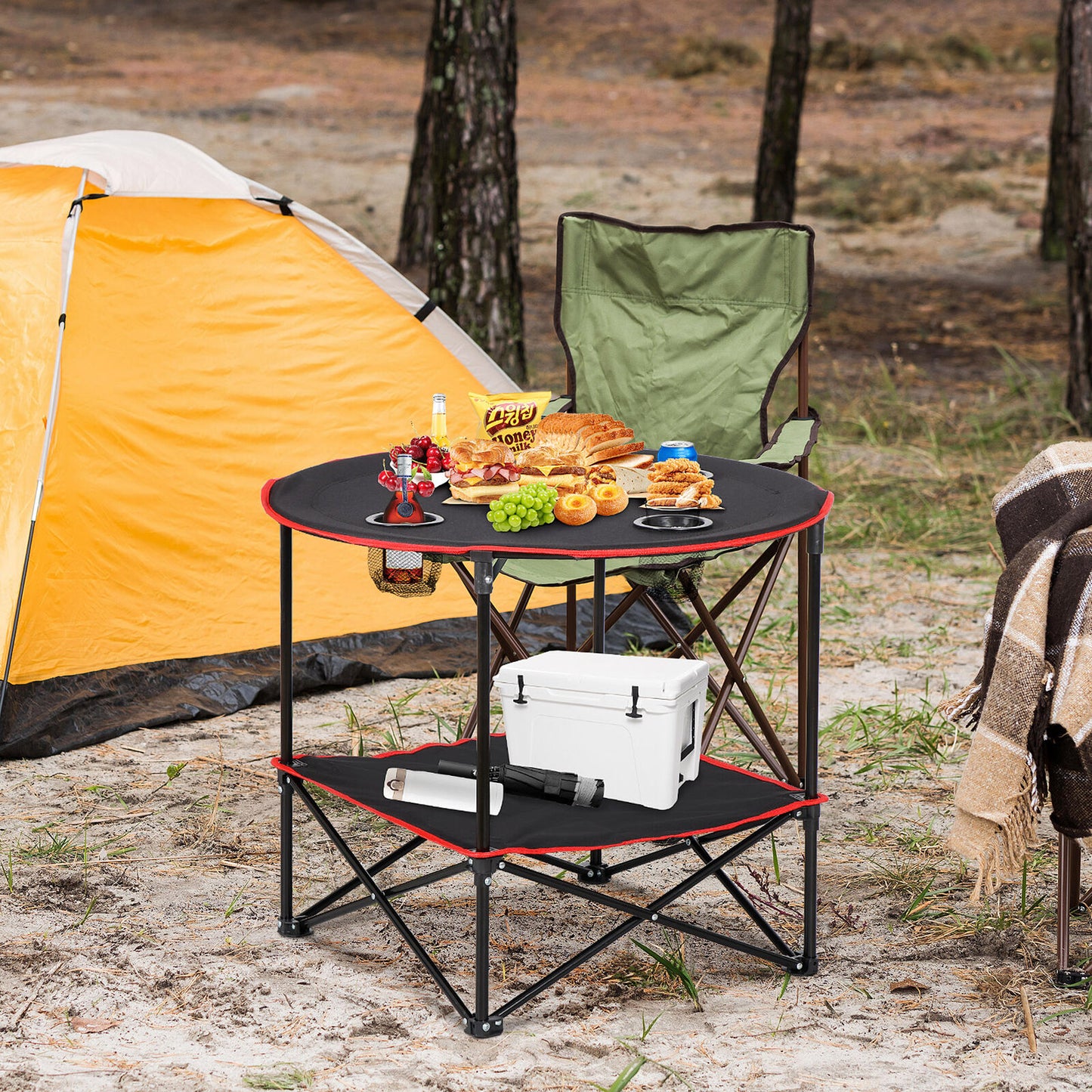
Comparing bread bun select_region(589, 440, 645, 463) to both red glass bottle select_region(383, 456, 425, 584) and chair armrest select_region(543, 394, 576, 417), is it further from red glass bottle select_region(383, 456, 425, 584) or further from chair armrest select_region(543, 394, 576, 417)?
chair armrest select_region(543, 394, 576, 417)

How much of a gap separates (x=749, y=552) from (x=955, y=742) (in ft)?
5.07

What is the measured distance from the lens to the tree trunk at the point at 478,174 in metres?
5.79

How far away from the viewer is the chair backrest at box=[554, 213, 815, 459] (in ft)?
11.9

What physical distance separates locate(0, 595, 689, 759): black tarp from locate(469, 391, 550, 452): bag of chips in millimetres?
1201

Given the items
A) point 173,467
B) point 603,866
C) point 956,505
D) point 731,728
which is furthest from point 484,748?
point 956,505

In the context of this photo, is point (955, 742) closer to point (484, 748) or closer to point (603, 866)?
point (603, 866)

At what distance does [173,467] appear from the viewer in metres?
3.81

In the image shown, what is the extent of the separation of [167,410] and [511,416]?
1.30m

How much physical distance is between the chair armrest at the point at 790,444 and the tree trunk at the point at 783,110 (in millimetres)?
6650

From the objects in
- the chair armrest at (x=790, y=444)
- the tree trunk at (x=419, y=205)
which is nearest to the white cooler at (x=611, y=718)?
the chair armrest at (x=790, y=444)

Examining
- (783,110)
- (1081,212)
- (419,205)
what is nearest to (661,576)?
(1081,212)

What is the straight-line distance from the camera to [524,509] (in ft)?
7.66

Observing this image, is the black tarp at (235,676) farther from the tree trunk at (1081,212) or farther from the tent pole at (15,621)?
the tree trunk at (1081,212)

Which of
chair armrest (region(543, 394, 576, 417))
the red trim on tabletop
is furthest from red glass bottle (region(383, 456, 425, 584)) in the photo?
chair armrest (region(543, 394, 576, 417))
